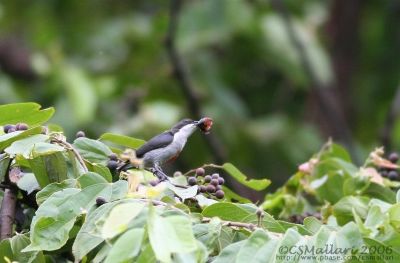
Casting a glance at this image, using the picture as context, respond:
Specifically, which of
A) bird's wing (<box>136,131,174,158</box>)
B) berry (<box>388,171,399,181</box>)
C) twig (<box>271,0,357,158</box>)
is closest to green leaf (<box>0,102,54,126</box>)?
bird's wing (<box>136,131,174,158</box>)

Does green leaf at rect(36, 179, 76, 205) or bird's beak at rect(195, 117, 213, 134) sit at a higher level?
bird's beak at rect(195, 117, 213, 134)

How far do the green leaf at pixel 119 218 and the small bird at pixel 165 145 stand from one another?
622mm

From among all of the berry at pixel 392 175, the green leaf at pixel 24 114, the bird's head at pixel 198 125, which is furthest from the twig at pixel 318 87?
the green leaf at pixel 24 114

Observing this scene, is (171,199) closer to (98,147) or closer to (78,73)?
(98,147)

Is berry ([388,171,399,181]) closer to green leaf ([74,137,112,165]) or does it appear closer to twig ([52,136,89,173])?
green leaf ([74,137,112,165])

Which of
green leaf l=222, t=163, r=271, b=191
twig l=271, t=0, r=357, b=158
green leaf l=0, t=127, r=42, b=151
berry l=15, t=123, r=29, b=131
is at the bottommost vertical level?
green leaf l=0, t=127, r=42, b=151

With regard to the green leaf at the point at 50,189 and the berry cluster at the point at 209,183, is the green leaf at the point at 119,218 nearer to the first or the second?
the green leaf at the point at 50,189

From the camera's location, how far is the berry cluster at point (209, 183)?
2.17m

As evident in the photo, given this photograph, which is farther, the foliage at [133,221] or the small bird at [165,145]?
the small bird at [165,145]

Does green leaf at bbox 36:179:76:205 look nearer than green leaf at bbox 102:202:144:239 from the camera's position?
No

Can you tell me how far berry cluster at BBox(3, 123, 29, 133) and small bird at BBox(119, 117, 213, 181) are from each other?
316mm

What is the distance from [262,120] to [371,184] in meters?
4.43

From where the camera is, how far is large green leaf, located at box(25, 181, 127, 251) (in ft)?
6.22

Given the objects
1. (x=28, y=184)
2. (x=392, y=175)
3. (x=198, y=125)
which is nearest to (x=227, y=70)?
(x=392, y=175)
